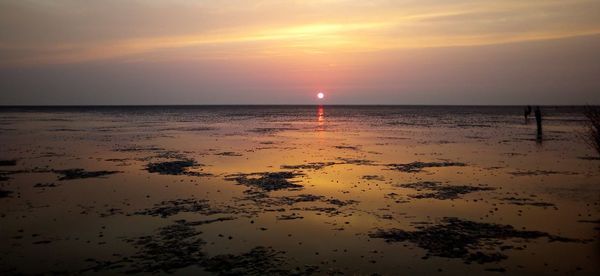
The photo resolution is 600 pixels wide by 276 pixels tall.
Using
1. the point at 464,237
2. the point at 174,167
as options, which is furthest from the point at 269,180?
the point at 464,237

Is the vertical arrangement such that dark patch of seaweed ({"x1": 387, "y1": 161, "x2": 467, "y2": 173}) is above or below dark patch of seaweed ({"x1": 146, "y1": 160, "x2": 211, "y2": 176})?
below

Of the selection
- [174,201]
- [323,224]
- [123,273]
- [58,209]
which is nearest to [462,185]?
[323,224]

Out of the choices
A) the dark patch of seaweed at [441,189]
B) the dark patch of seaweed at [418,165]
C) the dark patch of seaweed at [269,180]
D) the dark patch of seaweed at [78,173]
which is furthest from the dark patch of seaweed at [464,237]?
the dark patch of seaweed at [78,173]

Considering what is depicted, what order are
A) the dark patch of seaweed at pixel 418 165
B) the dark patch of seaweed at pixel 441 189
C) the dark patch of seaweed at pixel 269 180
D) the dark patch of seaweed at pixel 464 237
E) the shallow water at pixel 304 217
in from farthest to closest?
1. the dark patch of seaweed at pixel 418 165
2. the dark patch of seaweed at pixel 269 180
3. the dark patch of seaweed at pixel 441 189
4. the dark patch of seaweed at pixel 464 237
5. the shallow water at pixel 304 217

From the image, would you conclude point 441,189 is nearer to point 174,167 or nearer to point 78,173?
point 174,167

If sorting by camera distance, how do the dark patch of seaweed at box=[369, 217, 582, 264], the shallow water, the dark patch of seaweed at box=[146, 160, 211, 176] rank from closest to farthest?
1. the shallow water
2. the dark patch of seaweed at box=[369, 217, 582, 264]
3. the dark patch of seaweed at box=[146, 160, 211, 176]

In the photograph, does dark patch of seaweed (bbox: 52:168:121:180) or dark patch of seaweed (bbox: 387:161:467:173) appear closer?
dark patch of seaweed (bbox: 52:168:121:180)

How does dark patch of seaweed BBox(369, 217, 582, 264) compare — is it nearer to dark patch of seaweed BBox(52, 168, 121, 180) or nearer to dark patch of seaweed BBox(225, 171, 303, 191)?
dark patch of seaweed BBox(225, 171, 303, 191)

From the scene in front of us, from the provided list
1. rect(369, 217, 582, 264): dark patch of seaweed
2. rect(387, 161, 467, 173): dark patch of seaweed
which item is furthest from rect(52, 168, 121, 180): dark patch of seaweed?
rect(369, 217, 582, 264): dark patch of seaweed

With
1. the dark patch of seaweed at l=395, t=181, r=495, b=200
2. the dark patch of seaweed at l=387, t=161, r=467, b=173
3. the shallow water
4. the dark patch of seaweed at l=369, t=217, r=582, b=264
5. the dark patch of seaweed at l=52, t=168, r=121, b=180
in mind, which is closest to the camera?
the shallow water

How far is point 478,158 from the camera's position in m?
27.7

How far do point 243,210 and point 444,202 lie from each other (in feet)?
22.6

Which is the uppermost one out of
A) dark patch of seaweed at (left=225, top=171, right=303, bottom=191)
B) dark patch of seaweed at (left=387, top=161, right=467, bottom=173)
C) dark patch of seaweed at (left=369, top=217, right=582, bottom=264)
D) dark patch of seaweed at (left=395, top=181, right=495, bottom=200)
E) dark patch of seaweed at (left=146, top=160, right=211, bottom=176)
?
dark patch of seaweed at (left=146, top=160, right=211, bottom=176)

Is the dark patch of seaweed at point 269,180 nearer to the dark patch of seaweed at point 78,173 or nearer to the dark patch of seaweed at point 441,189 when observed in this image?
the dark patch of seaweed at point 441,189
